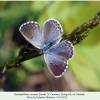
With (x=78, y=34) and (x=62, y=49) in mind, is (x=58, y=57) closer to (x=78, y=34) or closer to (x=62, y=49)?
(x=62, y=49)

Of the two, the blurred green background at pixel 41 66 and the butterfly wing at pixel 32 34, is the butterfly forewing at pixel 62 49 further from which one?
the blurred green background at pixel 41 66

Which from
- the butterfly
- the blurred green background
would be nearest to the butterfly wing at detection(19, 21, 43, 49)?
the butterfly

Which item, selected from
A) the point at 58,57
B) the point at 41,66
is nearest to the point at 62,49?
the point at 58,57

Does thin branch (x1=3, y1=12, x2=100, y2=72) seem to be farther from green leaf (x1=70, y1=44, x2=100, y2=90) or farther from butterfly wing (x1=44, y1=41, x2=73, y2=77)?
green leaf (x1=70, y1=44, x2=100, y2=90)

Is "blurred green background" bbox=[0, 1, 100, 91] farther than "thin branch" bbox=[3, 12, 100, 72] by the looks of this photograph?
Yes

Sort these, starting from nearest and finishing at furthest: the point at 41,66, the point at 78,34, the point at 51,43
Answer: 1. the point at 78,34
2. the point at 51,43
3. the point at 41,66

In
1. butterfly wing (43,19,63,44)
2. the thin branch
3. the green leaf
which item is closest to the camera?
the thin branch

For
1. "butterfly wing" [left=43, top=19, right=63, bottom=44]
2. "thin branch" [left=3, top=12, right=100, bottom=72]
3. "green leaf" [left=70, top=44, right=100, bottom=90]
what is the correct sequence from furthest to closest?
"green leaf" [left=70, top=44, right=100, bottom=90]
"butterfly wing" [left=43, top=19, right=63, bottom=44]
"thin branch" [left=3, top=12, right=100, bottom=72]

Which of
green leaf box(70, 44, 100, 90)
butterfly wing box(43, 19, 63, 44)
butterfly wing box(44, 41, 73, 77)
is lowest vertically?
green leaf box(70, 44, 100, 90)
